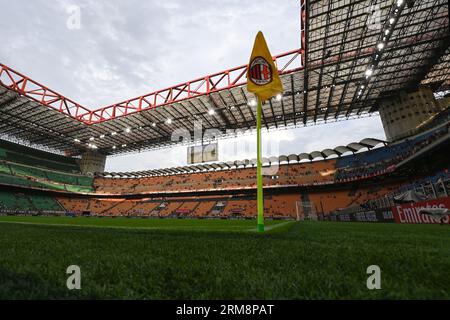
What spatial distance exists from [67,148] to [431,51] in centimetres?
5843

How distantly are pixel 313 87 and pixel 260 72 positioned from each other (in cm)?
2100

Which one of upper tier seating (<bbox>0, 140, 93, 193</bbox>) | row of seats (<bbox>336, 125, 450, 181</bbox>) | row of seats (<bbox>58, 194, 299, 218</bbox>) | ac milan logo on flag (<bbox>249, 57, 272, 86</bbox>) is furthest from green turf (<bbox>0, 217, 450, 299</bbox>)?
upper tier seating (<bbox>0, 140, 93, 193</bbox>)

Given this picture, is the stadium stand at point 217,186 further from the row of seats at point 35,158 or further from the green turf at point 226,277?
the green turf at point 226,277

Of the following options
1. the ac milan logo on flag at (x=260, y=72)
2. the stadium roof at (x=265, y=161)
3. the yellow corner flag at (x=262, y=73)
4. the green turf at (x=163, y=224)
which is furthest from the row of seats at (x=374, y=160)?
the ac milan logo on flag at (x=260, y=72)

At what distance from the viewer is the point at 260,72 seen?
4738mm

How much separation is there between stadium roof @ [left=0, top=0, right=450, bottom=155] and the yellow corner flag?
13.9 metres

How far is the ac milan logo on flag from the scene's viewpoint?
186 inches

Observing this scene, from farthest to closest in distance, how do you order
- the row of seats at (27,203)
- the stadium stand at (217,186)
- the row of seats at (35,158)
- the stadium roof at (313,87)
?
the row of seats at (35,158), the row of seats at (27,203), the stadium stand at (217,186), the stadium roof at (313,87)

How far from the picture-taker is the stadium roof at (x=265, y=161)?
32.9 m

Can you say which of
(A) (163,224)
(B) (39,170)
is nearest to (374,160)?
(A) (163,224)

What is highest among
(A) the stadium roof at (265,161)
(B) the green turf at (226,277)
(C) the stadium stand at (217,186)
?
(A) the stadium roof at (265,161)

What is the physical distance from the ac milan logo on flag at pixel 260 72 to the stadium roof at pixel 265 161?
109 feet

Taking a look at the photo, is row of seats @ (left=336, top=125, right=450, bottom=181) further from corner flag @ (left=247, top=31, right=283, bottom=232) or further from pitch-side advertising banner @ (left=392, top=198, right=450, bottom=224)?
corner flag @ (left=247, top=31, right=283, bottom=232)

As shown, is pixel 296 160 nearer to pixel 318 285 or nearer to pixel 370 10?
pixel 370 10
